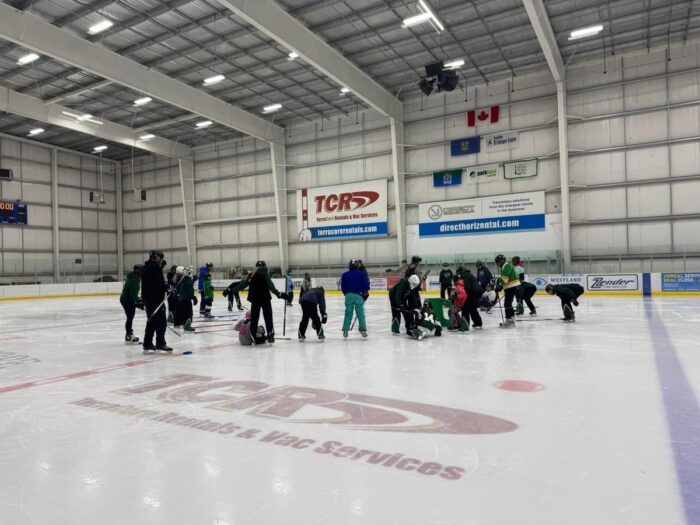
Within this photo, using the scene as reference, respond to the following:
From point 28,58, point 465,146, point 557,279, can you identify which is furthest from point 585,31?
point 28,58

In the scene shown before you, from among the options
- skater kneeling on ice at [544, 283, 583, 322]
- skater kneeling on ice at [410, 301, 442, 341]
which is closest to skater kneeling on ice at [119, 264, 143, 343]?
skater kneeling on ice at [410, 301, 442, 341]

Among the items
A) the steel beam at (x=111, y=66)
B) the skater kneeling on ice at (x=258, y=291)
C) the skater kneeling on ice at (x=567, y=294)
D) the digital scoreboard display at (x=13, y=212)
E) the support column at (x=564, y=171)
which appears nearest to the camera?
the skater kneeling on ice at (x=258, y=291)

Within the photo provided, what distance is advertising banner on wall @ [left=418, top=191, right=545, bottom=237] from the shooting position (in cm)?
2511

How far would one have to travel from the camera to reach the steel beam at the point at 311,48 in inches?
660

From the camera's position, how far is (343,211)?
100 ft

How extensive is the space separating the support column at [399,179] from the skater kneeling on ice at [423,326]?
60.2ft

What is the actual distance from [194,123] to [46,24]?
1366 centimetres

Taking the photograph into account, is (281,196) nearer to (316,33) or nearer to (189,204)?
(189,204)

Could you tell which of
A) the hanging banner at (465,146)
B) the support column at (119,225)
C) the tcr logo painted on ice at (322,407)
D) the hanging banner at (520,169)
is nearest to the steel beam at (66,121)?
the support column at (119,225)

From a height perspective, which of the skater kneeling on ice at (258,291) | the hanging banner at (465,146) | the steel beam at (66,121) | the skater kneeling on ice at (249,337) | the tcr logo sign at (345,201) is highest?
the steel beam at (66,121)

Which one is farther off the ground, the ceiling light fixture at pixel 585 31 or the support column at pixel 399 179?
the ceiling light fixture at pixel 585 31

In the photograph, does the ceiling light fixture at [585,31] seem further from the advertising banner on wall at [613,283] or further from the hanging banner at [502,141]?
the advertising banner on wall at [613,283]

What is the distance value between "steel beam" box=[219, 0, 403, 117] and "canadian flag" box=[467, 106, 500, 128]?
4.16 metres

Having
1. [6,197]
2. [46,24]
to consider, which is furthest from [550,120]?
[6,197]
